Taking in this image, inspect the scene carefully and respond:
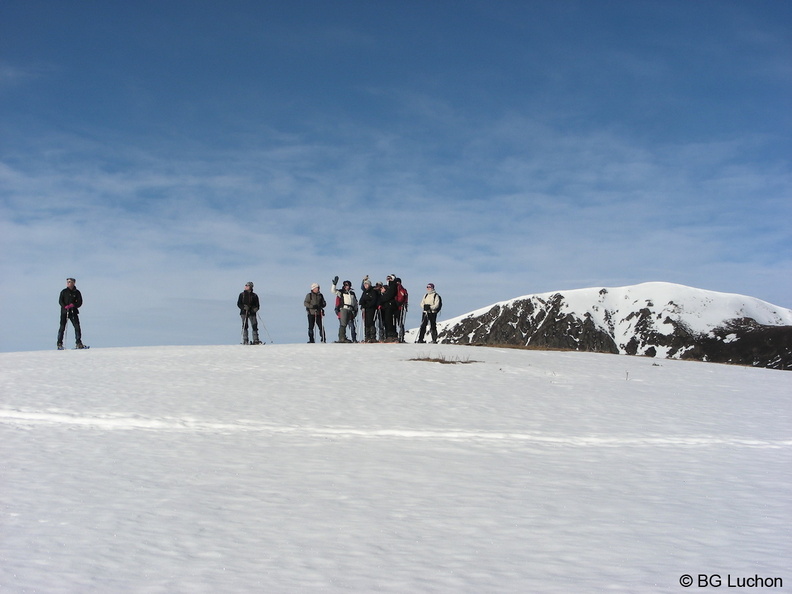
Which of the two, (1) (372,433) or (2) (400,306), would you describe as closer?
(1) (372,433)

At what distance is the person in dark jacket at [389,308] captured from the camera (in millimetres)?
24297

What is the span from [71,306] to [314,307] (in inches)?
328

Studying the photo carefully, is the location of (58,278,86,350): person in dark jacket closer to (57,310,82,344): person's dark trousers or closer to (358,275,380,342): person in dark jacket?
(57,310,82,344): person's dark trousers

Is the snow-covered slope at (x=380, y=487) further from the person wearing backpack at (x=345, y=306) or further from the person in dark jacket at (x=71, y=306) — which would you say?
the person wearing backpack at (x=345, y=306)

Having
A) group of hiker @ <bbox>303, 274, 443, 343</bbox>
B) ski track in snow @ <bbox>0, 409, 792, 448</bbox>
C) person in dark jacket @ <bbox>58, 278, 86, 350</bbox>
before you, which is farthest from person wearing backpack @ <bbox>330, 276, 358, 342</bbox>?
ski track in snow @ <bbox>0, 409, 792, 448</bbox>

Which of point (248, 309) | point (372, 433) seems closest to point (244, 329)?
point (248, 309)

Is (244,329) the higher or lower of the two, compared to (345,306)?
lower

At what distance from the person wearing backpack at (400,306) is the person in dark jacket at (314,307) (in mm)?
2903

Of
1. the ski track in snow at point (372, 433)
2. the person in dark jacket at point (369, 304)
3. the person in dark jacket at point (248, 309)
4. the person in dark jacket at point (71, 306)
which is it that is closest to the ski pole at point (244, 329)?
the person in dark jacket at point (248, 309)

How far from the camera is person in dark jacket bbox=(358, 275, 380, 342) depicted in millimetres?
24859

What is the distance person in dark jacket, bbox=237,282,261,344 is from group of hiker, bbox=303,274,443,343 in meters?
1.88

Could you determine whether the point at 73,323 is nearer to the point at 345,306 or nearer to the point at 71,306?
the point at 71,306

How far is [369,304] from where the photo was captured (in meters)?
25.0

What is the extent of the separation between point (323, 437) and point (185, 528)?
4.11 m
